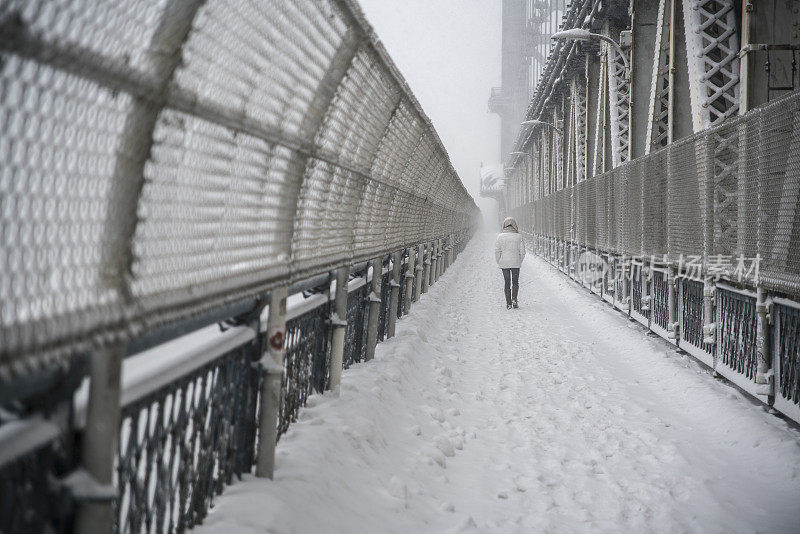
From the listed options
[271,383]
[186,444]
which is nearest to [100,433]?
[186,444]

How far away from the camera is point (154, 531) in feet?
7.30

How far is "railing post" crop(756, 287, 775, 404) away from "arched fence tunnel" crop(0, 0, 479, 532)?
325 cm

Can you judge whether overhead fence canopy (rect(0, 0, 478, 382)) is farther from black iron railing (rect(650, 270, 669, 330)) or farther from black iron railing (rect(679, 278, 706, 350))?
black iron railing (rect(650, 270, 669, 330))

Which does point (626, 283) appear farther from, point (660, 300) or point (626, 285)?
point (660, 300)

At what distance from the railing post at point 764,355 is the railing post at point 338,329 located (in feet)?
9.88

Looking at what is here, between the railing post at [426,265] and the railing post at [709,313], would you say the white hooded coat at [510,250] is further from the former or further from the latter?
the railing post at [709,313]

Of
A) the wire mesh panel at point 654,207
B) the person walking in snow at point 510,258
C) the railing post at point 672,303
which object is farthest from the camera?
the person walking in snow at point 510,258

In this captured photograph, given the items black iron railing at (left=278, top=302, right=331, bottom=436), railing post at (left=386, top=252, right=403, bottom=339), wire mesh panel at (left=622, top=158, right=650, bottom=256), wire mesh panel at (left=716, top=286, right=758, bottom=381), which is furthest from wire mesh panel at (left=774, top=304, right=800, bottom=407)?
wire mesh panel at (left=622, top=158, right=650, bottom=256)

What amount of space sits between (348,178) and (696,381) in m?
3.84

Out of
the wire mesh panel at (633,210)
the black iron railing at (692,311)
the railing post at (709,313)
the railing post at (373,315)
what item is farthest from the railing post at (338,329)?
the wire mesh panel at (633,210)

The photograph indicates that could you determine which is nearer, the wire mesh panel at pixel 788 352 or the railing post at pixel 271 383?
the railing post at pixel 271 383

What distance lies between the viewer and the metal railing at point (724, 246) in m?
4.48

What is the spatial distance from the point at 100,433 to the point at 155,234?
56 cm

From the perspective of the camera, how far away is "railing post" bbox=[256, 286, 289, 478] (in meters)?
3.04
